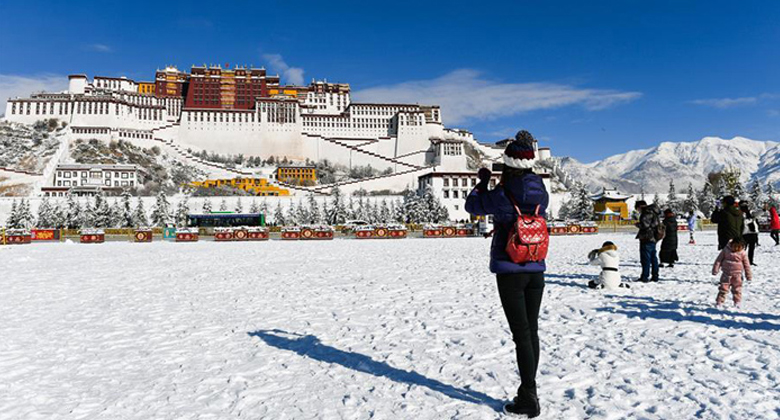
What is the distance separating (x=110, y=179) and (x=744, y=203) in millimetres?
94601

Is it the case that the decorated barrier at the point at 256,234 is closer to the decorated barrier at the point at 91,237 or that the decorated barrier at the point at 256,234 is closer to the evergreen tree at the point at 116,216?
the decorated barrier at the point at 91,237

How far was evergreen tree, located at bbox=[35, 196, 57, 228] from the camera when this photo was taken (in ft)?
206

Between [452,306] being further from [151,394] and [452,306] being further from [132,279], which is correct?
[132,279]

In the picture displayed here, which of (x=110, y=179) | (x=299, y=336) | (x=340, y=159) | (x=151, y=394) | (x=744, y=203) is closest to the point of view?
(x=151, y=394)

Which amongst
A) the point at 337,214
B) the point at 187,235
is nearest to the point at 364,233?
the point at 187,235

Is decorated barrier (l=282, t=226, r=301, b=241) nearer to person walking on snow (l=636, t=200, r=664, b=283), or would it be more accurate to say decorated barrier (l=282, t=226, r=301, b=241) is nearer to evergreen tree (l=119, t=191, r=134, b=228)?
person walking on snow (l=636, t=200, r=664, b=283)

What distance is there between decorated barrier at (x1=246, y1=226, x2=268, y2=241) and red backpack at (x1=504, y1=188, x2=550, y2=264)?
112 ft

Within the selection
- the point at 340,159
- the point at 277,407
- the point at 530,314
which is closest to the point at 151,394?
the point at 277,407

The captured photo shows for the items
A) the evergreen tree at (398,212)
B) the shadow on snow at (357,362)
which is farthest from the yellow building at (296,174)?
the shadow on snow at (357,362)

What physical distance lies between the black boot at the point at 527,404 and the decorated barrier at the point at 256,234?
3396 cm

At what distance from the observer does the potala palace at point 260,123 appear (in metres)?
99.8

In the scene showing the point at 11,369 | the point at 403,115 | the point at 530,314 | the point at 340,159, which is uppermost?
the point at 403,115

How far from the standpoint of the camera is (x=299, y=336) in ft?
19.6

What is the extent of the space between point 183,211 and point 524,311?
71.0 meters
